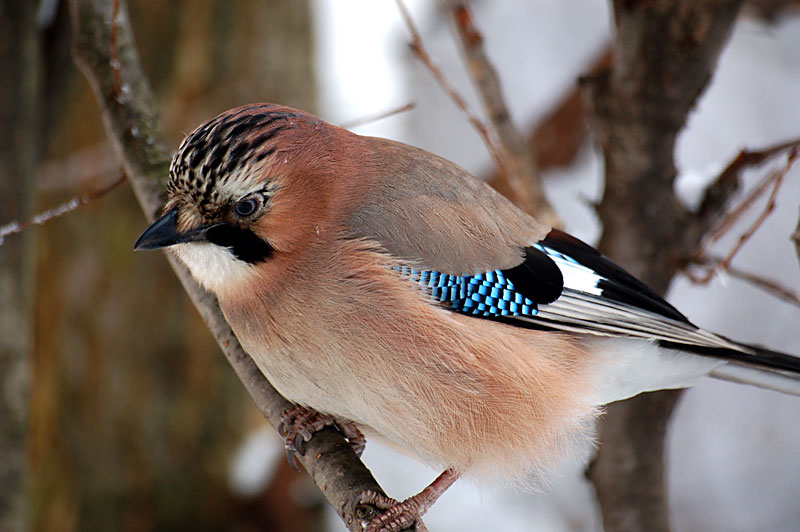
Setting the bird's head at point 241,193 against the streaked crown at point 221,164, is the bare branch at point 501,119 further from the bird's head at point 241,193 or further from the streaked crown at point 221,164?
the streaked crown at point 221,164

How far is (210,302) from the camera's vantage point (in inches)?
92.7

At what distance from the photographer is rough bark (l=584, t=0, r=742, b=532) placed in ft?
7.92

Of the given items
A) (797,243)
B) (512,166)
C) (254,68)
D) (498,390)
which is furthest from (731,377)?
(254,68)

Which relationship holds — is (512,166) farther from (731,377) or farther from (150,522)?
(150,522)

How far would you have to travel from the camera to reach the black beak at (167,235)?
6.44 feet

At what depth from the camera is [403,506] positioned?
6.80ft

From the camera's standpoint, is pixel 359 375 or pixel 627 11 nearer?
pixel 359 375

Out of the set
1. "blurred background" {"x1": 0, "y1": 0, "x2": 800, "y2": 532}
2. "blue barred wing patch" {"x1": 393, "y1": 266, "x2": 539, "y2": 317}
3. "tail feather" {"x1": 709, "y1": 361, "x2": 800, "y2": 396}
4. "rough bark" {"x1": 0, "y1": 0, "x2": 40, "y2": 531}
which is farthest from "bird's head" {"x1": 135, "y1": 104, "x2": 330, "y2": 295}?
"blurred background" {"x1": 0, "y1": 0, "x2": 800, "y2": 532}

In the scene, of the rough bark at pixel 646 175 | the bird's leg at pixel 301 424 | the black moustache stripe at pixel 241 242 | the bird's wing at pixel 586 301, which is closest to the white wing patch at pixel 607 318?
the bird's wing at pixel 586 301

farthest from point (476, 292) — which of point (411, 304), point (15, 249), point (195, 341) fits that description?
point (195, 341)

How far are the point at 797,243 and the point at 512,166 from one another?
1043mm

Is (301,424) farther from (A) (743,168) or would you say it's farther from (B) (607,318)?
(A) (743,168)

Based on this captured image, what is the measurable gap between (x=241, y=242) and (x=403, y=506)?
30.9 inches

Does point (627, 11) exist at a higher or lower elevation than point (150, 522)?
higher
